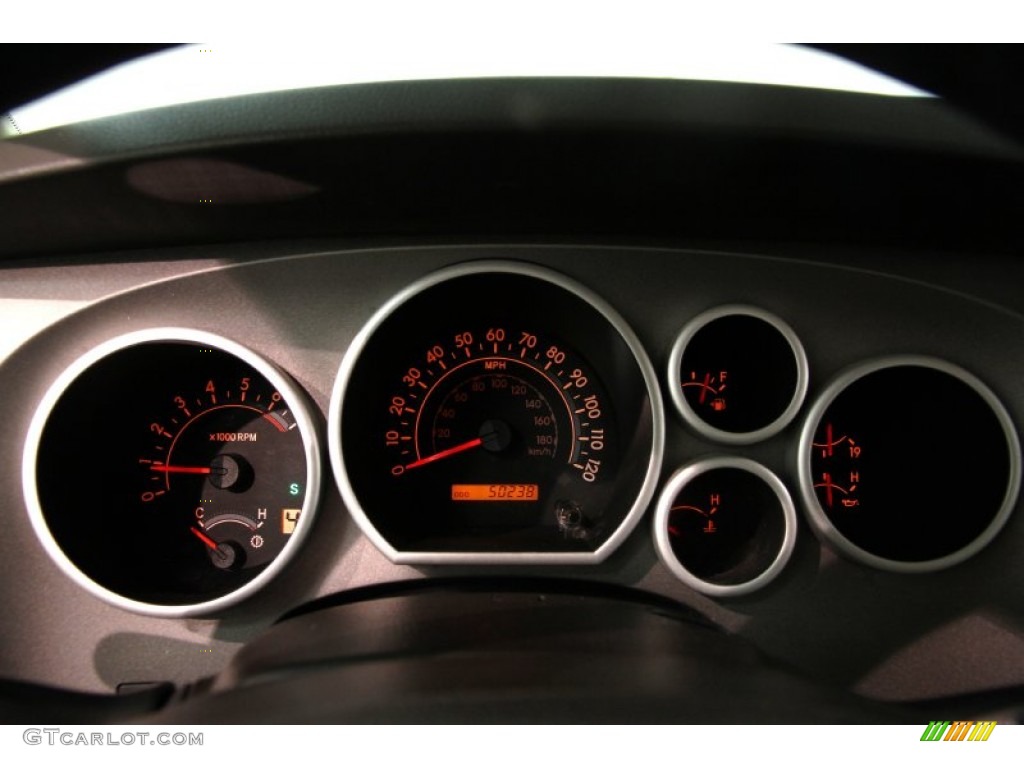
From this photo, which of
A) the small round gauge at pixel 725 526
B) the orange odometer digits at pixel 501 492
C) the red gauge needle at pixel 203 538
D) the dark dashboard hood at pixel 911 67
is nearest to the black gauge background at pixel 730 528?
the small round gauge at pixel 725 526

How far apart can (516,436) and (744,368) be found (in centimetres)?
57

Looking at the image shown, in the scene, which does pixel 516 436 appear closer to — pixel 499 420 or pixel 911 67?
pixel 499 420

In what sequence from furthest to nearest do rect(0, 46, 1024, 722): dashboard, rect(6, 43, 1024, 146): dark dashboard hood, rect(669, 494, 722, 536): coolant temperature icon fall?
rect(669, 494, 722, 536): coolant temperature icon
rect(0, 46, 1024, 722): dashboard
rect(6, 43, 1024, 146): dark dashboard hood

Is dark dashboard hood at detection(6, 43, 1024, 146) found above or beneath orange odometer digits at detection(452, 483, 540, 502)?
above

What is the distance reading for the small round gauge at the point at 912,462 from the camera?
1813 millimetres

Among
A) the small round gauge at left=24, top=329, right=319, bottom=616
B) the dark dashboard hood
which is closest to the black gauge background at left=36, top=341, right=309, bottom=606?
the small round gauge at left=24, top=329, right=319, bottom=616

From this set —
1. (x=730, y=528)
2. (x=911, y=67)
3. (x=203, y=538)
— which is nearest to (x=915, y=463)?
(x=730, y=528)

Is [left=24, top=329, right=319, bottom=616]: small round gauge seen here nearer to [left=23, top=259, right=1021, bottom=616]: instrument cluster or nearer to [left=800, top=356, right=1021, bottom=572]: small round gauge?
[left=23, top=259, right=1021, bottom=616]: instrument cluster

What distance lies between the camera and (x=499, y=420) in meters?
1.96

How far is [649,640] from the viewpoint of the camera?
4.59 ft

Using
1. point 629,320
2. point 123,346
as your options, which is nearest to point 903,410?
point 629,320

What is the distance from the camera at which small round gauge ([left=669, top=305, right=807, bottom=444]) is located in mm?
1757

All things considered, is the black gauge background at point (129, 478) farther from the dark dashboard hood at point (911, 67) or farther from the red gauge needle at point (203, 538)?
the dark dashboard hood at point (911, 67)

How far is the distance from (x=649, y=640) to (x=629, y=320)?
719 mm
